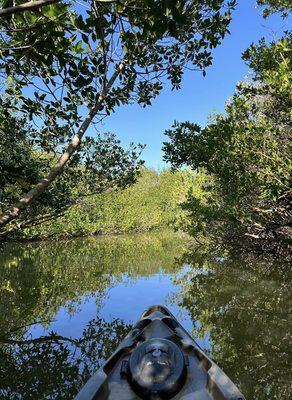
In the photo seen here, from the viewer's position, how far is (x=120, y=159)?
13172mm

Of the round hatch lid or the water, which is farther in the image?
the water

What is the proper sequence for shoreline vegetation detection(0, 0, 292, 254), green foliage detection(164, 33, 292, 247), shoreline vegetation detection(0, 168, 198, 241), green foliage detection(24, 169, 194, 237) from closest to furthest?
shoreline vegetation detection(0, 0, 292, 254)
green foliage detection(164, 33, 292, 247)
shoreline vegetation detection(0, 168, 198, 241)
green foliage detection(24, 169, 194, 237)

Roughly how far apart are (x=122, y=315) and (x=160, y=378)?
18.9 feet

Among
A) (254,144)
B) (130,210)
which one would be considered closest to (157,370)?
(254,144)

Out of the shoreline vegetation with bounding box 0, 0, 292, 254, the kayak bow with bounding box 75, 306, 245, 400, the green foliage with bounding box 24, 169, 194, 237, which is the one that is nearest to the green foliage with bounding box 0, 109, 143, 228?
the shoreline vegetation with bounding box 0, 0, 292, 254

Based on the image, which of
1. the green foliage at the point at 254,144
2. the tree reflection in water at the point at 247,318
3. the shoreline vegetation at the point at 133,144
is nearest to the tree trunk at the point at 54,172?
the shoreline vegetation at the point at 133,144

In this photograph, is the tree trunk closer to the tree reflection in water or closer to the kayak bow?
the kayak bow

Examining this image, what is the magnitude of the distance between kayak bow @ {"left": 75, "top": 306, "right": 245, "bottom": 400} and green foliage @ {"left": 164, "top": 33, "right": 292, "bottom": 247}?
16.9 ft

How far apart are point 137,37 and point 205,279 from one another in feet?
36.6

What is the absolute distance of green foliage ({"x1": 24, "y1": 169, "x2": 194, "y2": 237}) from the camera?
34875mm

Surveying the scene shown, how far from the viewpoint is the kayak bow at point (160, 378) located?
13.0 ft

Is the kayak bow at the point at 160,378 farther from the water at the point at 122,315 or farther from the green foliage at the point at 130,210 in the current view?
the green foliage at the point at 130,210

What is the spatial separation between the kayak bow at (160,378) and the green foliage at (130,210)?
25.8m

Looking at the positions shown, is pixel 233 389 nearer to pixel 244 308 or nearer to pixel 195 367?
pixel 195 367
